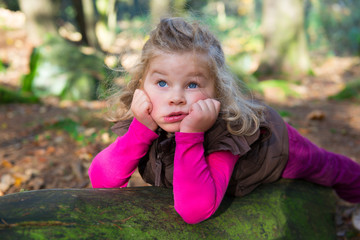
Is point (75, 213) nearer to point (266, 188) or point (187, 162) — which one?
point (187, 162)

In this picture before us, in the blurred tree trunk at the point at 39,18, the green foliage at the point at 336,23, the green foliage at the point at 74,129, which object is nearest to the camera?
the green foliage at the point at 74,129

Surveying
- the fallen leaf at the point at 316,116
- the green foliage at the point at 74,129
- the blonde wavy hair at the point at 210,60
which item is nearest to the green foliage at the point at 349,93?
the fallen leaf at the point at 316,116

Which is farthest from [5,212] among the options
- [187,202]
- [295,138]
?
[295,138]

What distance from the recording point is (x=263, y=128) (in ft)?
7.22

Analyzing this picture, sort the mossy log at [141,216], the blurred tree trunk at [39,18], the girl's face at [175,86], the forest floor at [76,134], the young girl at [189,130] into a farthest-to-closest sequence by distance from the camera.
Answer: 1. the blurred tree trunk at [39,18]
2. the forest floor at [76,134]
3. the girl's face at [175,86]
4. the young girl at [189,130]
5. the mossy log at [141,216]

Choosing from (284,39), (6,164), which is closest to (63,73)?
(6,164)

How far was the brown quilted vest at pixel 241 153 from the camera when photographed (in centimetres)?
200

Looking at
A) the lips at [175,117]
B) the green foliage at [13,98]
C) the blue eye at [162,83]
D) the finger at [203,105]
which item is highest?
the blue eye at [162,83]

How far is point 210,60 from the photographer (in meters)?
1.97

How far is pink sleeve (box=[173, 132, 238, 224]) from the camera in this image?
169 cm

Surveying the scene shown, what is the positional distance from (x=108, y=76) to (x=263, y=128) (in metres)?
1.20

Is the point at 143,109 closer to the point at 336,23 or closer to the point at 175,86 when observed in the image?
the point at 175,86

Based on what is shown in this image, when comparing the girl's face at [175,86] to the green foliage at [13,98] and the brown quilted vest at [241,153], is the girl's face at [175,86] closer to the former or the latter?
the brown quilted vest at [241,153]

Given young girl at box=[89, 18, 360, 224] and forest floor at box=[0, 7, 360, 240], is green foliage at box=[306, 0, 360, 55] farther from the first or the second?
young girl at box=[89, 18, 360, 224]
